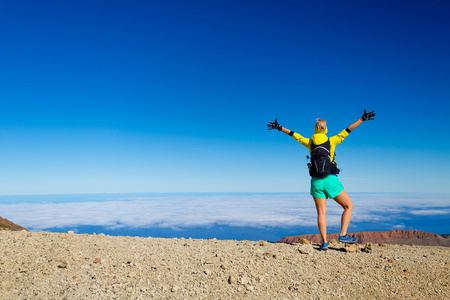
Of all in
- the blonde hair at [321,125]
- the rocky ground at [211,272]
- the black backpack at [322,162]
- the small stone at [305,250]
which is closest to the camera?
the rocky ground at [211,272]

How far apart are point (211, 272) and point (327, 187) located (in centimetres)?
365

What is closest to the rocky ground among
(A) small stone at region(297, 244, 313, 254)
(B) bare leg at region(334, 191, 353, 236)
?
(A) small stone at region(297, 244, 313, 254)

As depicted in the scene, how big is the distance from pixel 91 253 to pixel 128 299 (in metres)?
2.69

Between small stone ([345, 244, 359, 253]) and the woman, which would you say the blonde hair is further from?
small stone ([345, 244, 359, 253])

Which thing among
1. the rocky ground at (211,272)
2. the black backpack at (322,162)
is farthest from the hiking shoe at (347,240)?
the black backpack at (322,162)

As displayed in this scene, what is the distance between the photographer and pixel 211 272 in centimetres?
585

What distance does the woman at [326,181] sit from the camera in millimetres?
7520

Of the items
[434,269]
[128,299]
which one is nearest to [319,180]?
[434,269]

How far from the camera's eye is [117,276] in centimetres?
577

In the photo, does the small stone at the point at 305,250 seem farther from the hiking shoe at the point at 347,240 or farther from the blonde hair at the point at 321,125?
the blonde hair at the point at 321,125

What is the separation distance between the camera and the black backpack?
24.4 ft

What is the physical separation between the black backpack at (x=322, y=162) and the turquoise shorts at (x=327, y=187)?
138 millimetres

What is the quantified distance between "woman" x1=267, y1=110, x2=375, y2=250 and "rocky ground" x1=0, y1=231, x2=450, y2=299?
742 millimetres

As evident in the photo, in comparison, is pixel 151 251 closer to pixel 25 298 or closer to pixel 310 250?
pixel 25 298
